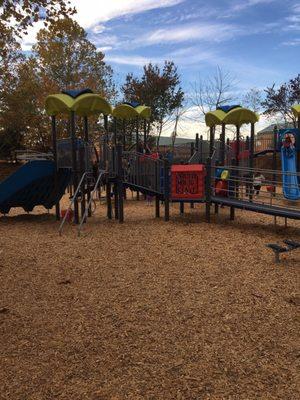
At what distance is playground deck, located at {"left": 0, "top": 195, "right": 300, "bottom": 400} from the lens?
320 cm

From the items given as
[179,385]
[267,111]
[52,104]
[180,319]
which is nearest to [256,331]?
[180,319]

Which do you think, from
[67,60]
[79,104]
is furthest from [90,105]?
[67,60]

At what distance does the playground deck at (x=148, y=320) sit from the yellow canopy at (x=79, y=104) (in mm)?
3634

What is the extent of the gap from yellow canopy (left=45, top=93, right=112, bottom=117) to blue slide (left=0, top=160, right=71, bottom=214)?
4.94ft

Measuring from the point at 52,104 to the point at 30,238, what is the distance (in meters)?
3.79

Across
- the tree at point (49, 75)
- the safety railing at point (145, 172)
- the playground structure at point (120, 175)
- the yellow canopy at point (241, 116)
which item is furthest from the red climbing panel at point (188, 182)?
the tree at point (49, 75)

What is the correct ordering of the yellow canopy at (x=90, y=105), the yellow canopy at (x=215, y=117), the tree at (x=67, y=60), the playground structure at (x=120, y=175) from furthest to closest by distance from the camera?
the tree at (x=67, y=60) < the yellow canopy at (x=215, y=117) < the playground structure at (x=120, y=175) < the yellow canopy at (x=90, y=105)

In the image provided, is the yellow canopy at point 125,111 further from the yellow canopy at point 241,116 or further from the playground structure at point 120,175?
the yellow canopy at point 241,116

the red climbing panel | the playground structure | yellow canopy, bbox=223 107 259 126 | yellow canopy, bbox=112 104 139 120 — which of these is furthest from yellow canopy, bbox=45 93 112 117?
yellow canopy, bbox=112 104 139 120

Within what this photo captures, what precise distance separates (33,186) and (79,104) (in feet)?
9.10

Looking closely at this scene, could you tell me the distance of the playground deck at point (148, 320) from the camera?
3.20 m

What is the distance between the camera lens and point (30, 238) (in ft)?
29.0

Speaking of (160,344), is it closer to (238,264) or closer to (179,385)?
(179,385)

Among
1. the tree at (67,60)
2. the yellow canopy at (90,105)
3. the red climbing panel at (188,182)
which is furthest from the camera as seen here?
the tree at (67,60)
